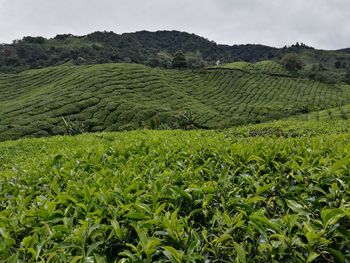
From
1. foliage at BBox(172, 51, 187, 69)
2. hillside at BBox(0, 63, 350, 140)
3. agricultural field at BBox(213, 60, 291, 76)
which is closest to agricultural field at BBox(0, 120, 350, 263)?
hillside at BBox(0, 63, 350, 140)

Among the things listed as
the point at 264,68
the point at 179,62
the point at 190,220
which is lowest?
the point at 190,220

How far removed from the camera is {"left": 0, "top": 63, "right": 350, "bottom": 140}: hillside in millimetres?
64875

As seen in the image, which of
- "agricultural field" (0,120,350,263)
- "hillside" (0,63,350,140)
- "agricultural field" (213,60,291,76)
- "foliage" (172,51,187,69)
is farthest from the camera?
"agricultural field" (213,60,291,76)

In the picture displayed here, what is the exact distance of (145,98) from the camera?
266 ft

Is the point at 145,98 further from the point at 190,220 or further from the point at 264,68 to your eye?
the point at 190,220

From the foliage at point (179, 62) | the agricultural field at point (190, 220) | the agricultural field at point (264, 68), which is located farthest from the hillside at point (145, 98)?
the agricultural field at point (190, 220)

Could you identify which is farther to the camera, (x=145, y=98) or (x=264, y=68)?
(x=264, y=68)

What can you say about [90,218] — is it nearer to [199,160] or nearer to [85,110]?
[199,160]

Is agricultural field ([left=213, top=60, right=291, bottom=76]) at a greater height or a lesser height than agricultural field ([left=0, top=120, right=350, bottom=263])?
greater

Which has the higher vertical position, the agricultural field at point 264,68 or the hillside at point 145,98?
the agricultural field at point 264,68

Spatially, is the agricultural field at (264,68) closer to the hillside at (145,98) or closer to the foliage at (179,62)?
the hillside at (145,98)

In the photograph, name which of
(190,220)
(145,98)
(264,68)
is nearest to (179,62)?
(264,68)

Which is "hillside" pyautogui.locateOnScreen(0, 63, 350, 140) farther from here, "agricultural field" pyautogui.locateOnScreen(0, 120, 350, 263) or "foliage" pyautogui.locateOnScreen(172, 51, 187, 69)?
"agricultural field" pyautogui.locateOnScreen(0, 120, 350, 263)

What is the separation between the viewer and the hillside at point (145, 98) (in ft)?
213
